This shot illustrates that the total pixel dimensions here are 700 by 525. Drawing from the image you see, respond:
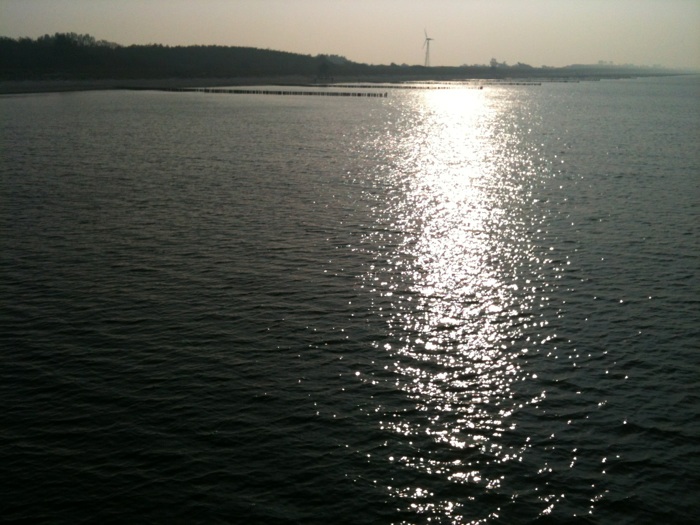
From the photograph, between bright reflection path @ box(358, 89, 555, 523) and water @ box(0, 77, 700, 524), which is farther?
bright reflection path @ box(358, 89, 555, 523)

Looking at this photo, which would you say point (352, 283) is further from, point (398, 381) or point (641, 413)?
point (641, 413)

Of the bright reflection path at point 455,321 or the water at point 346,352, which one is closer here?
the water at point 346,352

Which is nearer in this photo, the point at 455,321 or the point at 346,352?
the point at 346,352

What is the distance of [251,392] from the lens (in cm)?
2462

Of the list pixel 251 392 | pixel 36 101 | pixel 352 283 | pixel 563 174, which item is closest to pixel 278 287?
pixel 352 283

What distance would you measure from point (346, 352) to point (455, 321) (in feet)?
19.2

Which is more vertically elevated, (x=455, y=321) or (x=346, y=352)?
(x=455, y=321)

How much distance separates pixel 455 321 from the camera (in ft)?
102

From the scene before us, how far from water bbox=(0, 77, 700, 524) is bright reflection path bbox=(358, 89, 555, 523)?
0.12 m

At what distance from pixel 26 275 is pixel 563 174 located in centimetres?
5162

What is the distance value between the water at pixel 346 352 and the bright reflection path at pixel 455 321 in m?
0.12

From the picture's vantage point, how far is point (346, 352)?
27.8 metres

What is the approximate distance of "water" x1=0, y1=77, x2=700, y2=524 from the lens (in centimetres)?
1959

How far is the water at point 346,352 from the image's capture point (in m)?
19.6
